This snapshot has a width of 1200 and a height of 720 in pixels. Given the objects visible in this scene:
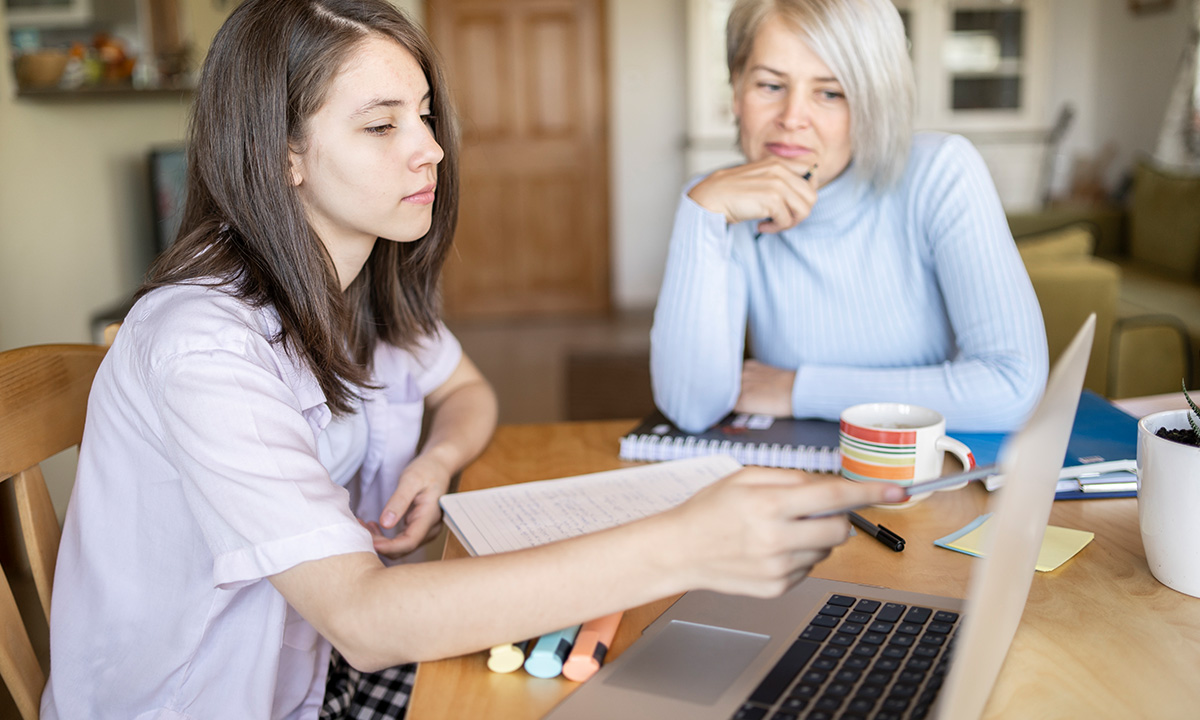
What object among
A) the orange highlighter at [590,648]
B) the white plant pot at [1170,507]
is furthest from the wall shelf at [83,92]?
the white plant pot at [1170,507]

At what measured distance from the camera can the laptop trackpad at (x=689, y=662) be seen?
2.10ft

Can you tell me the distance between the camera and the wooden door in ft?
18.2

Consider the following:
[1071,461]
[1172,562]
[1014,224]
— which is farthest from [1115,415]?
[1014,224]

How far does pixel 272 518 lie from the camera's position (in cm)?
72

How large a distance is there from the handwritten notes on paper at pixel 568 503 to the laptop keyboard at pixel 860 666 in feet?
0.84

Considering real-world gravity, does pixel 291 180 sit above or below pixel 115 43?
below

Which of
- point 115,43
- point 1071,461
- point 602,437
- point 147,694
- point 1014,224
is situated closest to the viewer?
point 147,694

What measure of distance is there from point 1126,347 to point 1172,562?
2618 mm

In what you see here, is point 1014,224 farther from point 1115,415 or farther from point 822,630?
point 822,630

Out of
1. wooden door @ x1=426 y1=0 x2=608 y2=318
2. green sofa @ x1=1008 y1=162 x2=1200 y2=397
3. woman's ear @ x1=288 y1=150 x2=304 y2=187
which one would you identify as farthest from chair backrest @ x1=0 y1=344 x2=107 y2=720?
wooden door @ x1=426 y1=0 x2=608 y2=318

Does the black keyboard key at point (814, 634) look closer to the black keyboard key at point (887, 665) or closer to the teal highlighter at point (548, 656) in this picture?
the black keyboard key at point (887, 665)

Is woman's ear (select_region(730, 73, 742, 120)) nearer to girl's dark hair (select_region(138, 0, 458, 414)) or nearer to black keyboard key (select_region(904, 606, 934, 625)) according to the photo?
girl's dark hair (select_region(138, 0, 458, 414))

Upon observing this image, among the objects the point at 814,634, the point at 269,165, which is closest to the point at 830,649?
the point at 814,634

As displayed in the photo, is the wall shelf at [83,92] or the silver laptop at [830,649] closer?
the silver laptop at [830,649]
